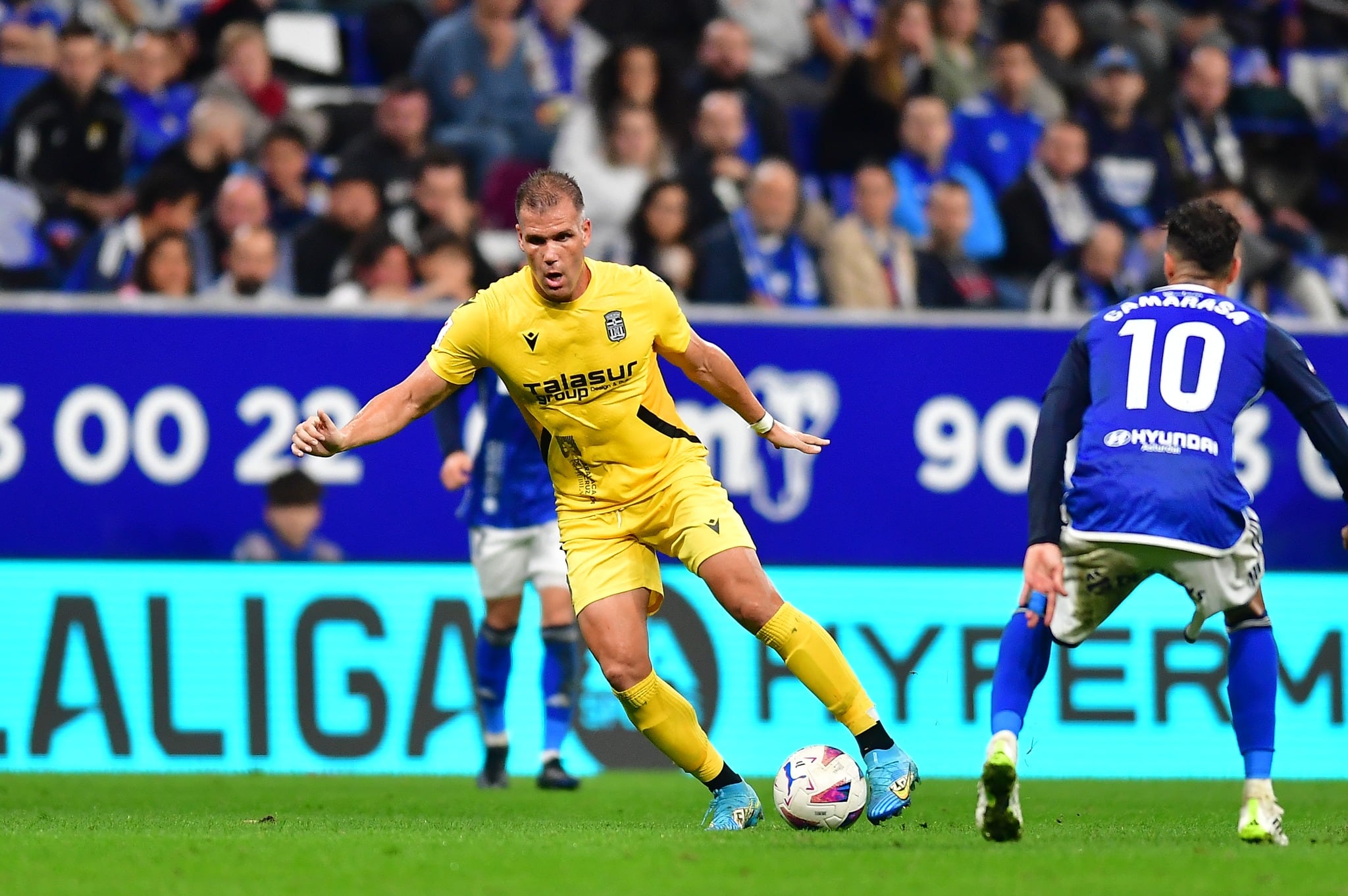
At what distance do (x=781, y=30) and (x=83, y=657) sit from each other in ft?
24.1

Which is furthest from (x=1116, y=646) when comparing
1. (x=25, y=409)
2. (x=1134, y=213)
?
(x=25, y=409)

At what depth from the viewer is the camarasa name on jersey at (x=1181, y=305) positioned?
578cm

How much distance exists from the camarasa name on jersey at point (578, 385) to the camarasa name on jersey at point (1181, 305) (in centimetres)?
167

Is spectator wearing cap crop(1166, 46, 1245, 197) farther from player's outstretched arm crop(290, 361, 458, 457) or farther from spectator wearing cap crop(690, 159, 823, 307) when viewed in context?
player's outstretched arm crop(290, 361, 458, 457)

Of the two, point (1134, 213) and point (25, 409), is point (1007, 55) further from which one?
point (25, 409)

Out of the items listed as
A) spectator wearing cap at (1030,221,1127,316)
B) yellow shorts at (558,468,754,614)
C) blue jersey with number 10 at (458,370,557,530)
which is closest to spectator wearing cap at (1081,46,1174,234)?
spectator wearing cap at (1030,221,1127,316)

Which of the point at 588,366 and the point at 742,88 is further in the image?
the point at 742,88

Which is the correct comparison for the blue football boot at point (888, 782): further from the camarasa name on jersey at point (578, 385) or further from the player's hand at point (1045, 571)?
the camarasa name on jersey at point (578, 385)

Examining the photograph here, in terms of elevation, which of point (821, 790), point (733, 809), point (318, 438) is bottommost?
point (733, 809)

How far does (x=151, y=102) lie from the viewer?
42.2 feet

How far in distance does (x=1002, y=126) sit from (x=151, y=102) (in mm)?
6116

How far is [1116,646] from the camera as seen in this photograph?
34.3 ft

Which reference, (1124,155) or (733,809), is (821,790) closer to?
(733,809)

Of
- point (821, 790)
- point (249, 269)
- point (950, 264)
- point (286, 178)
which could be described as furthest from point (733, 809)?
point (286, 178)
